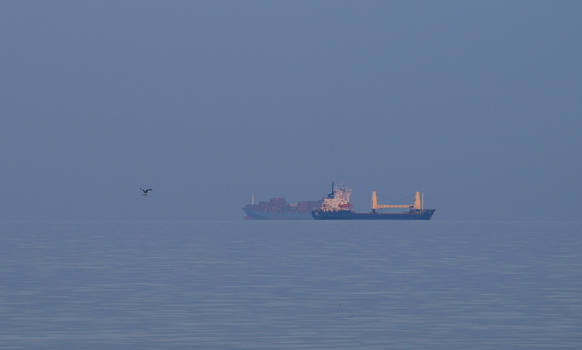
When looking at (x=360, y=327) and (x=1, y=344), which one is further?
(x=360, y=327)

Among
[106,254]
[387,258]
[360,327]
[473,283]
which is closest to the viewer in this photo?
[360,327]

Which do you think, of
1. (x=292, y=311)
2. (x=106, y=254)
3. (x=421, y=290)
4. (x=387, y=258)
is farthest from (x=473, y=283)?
(x=106, y=254)

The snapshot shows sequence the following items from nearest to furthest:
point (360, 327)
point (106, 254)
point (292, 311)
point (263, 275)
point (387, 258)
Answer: point (360, 327) → point (292, 311) → point (263, 275) → point (387, 258) → point (106, 254)

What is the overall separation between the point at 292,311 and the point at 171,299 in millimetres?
6521

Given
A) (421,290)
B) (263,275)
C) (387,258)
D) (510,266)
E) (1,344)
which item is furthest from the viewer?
→ (387,258)

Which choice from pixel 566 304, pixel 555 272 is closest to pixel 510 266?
pixel 555 272

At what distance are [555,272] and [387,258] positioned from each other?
62.0 feet

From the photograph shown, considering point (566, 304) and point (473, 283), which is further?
point (473, 283)

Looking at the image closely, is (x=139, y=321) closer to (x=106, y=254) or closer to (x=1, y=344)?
(x=1, y=344)

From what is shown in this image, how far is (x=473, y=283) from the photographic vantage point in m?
51.8

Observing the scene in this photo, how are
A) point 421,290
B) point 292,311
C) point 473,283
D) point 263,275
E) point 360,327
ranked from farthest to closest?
1. point 263,275
2. point 473,283
3. point 421,290
4. point 292,311
5. point 360,327

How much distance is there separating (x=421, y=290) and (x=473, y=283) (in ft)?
17.5

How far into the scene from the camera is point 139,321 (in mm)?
35156

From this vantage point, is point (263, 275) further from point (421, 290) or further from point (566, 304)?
point (566, 304)
